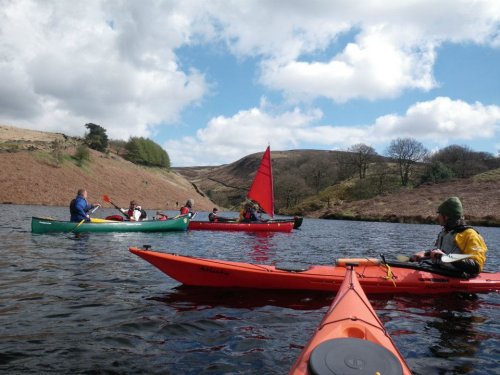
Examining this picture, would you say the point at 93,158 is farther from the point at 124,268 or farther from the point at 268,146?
the point at 124,268

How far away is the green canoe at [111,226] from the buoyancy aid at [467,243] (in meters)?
15.4

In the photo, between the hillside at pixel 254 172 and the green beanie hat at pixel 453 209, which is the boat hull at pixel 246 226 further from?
the hillside at pixel 254 172

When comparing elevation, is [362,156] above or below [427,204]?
above

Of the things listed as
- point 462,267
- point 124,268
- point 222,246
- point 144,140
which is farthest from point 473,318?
point 144,140

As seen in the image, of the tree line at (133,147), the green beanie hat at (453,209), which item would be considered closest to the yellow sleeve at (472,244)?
the green beanie hat at (453,209)

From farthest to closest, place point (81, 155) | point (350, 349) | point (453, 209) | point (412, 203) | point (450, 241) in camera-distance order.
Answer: point (81, 155), point (412, 203), point (450, 241), point (453, 209), point (350, 349)

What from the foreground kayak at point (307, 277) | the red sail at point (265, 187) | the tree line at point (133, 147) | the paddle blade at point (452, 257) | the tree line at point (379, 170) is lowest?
the foreground kayak at point (307, 277)

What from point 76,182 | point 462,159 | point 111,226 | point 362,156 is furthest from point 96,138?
point 462,159

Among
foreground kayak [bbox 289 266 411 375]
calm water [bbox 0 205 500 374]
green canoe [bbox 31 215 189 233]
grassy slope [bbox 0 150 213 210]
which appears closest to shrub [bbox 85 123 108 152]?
grassy slope [bbox 0 150 213 210]

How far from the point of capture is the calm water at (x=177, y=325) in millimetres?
4738

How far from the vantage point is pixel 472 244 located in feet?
26.3

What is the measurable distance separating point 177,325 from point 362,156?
244ft

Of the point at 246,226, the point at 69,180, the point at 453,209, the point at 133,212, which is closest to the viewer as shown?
the point at 453,209

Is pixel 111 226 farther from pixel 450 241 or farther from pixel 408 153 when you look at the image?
pixel 408 153
